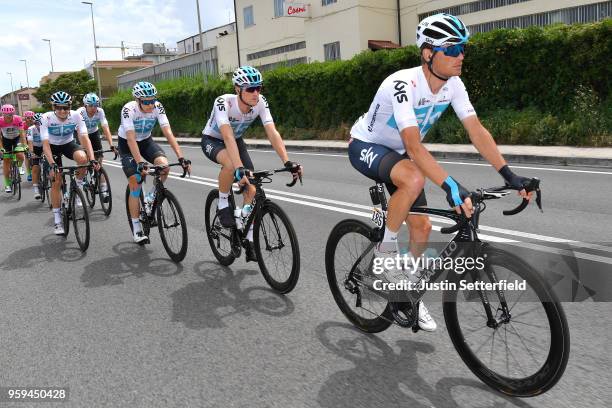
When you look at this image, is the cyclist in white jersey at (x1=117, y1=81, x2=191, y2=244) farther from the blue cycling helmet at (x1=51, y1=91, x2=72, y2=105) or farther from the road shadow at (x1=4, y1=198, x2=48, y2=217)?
the road shadow at (x1=4, y1=198, x2=48, y2=217)

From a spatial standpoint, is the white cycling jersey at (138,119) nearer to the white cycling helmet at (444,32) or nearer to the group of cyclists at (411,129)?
the group of cyclists at (411,129)

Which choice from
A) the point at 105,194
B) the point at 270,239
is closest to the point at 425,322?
the point at 270,239

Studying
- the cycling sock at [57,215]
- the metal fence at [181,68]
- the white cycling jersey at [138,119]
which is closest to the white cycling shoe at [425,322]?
the white cycling jersey at [138,119]

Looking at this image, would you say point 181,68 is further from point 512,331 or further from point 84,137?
point 512,331

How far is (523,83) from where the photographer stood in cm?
1614

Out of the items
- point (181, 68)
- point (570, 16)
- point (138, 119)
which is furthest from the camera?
point (181, 68)

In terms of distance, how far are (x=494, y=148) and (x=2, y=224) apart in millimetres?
8777

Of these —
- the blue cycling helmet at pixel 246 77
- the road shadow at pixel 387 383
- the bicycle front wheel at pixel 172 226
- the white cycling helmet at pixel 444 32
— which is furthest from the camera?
the bicycle front wheel at pixel 172 226

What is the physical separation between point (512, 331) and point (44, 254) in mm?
6005

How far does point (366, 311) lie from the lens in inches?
155

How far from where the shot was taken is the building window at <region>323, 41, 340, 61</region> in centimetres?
3500

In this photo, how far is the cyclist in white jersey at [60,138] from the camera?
7785 millimetres

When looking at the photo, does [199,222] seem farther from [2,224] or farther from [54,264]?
[2,224]

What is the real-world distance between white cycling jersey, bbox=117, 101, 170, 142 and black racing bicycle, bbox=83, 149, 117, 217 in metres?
2.68
